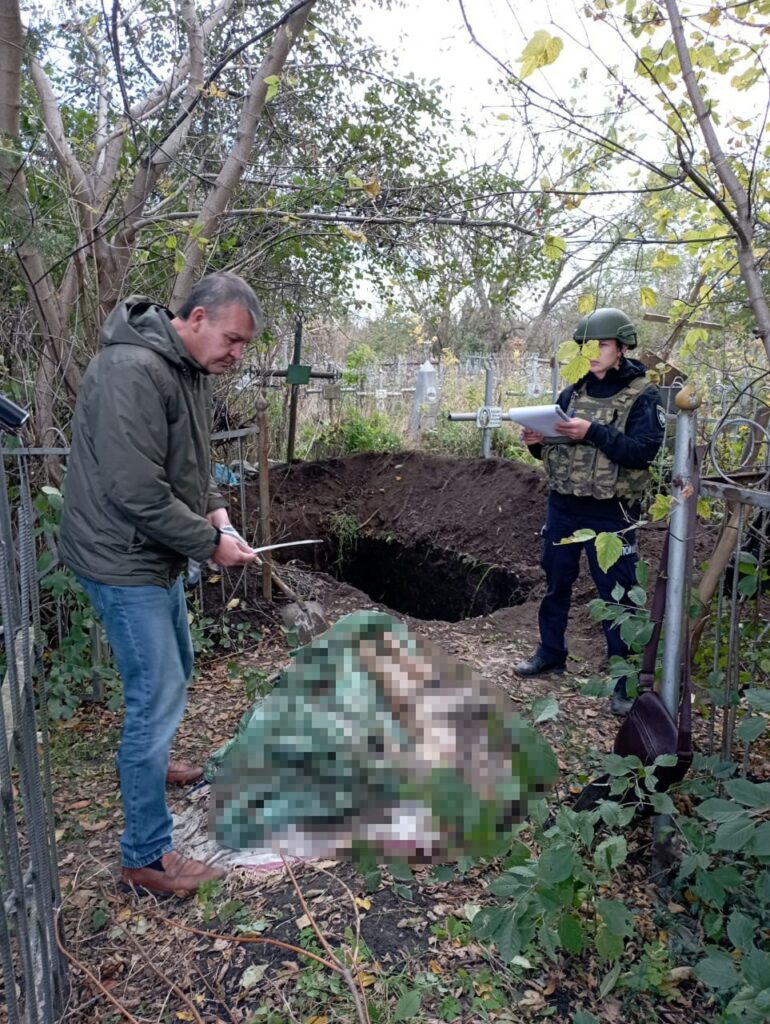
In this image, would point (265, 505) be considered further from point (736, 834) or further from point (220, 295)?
point (736, 834)

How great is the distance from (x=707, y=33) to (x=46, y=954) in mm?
3047

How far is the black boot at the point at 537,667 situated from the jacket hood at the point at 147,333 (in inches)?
101

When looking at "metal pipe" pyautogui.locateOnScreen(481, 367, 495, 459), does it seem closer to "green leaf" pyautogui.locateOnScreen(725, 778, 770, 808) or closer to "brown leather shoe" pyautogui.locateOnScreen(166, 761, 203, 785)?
"brown leather shoe" pyautogui.locateOnScreen(166, 761, 203, 785)

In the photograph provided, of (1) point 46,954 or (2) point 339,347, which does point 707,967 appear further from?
(2) point 339,347

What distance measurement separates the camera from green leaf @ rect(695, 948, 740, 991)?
1.51 m

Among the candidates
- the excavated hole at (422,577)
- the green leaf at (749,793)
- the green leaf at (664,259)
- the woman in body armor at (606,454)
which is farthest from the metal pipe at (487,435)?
the green leaf at (749,793)

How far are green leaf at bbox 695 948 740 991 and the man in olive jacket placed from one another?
62.3 inches

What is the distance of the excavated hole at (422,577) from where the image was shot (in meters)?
6.87

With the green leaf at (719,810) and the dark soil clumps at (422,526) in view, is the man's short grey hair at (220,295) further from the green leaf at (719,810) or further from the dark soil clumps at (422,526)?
the dark soil clumps at (422,526)

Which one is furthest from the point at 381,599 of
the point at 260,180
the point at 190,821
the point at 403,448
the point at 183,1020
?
the point at 183,1020

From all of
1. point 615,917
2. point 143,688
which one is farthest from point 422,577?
point 615,917

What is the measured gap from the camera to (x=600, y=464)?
3.48m

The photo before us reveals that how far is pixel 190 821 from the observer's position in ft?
9.25

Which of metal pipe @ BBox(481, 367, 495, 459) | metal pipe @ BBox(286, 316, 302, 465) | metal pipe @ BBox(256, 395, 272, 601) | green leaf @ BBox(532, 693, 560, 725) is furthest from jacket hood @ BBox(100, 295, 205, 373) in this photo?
metal pipe @ BBox(481, 367, 495, 459)
